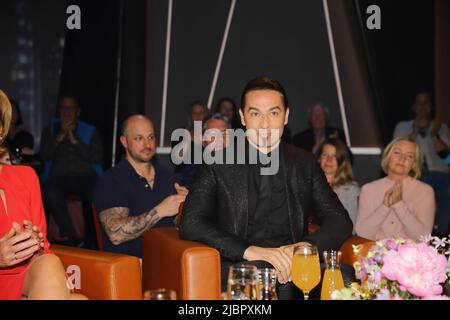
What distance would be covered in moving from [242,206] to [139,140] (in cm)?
120

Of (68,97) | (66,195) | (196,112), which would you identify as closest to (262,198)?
(66,195)

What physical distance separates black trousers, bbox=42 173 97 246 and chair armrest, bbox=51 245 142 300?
3037 mm

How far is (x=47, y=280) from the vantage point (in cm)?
210

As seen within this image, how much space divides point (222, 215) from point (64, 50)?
4.67 meters

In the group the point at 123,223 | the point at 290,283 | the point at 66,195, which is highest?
the point at 123,223

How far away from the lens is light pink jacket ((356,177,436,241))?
406 cm

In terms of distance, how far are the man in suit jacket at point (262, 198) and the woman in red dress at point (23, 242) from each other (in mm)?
709

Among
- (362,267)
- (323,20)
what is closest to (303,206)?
(362,267)

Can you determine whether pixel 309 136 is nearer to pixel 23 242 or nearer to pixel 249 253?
pixel 249 253

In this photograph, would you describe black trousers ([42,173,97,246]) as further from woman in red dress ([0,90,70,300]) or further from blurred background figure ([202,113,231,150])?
woman in red dress ([0,90,70,300])

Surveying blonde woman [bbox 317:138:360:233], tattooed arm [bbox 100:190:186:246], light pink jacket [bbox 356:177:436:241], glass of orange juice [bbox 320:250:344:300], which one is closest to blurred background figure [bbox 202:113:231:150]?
blonde woman [bbox 317:138:360:233]

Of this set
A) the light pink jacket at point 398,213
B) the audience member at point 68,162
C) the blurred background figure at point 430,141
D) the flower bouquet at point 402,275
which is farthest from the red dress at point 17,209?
the blurred background figure at point 430,141

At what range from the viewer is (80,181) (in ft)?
20.3

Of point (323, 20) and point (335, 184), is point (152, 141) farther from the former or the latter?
point (323, 20)
